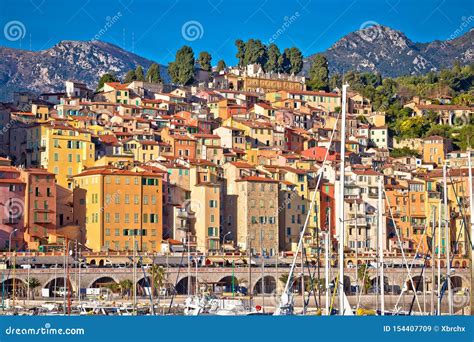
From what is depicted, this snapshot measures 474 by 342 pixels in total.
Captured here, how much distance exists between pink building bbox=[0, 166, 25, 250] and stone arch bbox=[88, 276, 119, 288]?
3.16 meters

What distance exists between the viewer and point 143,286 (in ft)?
109

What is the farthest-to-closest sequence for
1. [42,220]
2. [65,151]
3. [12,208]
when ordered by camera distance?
[65,151] → [42,220] → [12,208]

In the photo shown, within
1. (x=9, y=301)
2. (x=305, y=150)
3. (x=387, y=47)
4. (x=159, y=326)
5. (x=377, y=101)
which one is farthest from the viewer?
(x=387, y=47)

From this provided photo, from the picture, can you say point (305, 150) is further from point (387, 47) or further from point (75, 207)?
point (387, 47)

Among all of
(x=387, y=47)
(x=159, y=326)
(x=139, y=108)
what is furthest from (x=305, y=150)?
(x=387, y=47)

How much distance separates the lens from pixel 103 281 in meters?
32.5

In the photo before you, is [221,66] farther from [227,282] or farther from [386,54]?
[386,54]

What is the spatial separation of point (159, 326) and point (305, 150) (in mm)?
40248

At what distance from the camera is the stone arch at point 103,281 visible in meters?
32.0

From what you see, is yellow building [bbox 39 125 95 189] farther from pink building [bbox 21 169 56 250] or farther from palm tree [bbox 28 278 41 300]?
palm tree [bbox 28 278 41 300]

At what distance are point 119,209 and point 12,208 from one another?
10.8 feet

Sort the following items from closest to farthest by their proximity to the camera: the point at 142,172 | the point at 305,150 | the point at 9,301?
the point at 9,301 < the point at 142,172 < the point at 305,150

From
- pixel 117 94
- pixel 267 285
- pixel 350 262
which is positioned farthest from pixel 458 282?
pixel 117 94

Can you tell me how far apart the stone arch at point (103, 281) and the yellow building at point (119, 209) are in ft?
8.82
